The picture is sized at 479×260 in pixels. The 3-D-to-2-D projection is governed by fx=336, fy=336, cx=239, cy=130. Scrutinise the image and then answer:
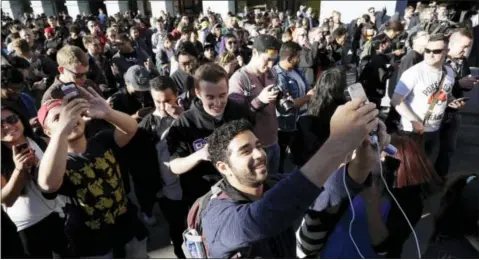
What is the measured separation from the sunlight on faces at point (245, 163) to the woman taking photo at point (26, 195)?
1.04 metres

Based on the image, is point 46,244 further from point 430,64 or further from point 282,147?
point 430,64

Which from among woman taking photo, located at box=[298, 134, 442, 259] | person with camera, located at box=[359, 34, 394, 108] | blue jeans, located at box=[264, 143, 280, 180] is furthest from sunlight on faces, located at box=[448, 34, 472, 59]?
woman taking photo, located at box=[298, 134, 442, 259]

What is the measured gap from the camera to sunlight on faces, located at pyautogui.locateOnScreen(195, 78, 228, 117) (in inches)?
91.0

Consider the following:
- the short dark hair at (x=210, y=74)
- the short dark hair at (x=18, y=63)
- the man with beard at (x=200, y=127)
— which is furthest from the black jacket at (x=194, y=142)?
the short dark hair at (x=18, y=63)

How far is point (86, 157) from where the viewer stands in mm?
1895

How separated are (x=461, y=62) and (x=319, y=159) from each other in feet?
12.6

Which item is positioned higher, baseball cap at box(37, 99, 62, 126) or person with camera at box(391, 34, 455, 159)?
baseball cap at box(37, 99, 62, 126)

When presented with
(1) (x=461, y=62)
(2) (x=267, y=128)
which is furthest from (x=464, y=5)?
(2) (x=267, y=128)

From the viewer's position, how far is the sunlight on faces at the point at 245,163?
4.84 ft

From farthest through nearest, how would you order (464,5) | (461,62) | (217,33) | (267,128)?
(464,5) < (217,33) < (461,62) < (267,128)

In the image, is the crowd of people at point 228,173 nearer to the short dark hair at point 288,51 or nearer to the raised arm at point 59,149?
the raised arm at point 59,149

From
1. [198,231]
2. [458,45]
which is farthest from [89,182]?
[458,45]

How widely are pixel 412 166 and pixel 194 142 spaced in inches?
52.0

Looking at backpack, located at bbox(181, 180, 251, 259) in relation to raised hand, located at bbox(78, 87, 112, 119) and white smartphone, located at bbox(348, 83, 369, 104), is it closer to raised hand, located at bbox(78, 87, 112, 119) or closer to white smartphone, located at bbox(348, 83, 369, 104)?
white smartphone, located at bbox(348, 83, 369, 104)
